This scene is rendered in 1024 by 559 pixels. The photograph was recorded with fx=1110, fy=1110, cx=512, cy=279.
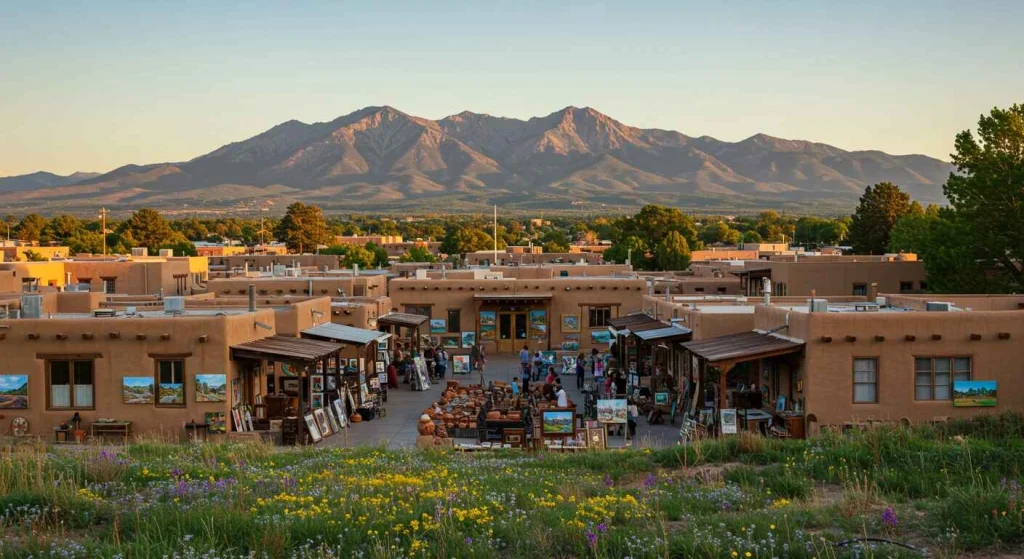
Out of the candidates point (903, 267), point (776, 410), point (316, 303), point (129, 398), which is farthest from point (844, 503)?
point (903, 267)

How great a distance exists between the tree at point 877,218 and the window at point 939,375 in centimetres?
6346

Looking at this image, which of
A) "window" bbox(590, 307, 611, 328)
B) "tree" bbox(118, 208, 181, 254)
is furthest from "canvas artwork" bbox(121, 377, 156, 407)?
"tree" bbox(118, 208, 181, 254)

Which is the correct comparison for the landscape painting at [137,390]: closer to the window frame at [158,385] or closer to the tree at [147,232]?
the window frame at [158,385]

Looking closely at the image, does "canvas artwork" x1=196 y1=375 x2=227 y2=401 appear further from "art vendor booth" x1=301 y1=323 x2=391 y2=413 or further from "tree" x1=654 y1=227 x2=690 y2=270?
"tree" x1=654 y1=227 x2=690 y2=270

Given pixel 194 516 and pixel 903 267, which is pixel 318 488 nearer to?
pixel 194 516

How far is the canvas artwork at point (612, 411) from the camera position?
75.7 feet

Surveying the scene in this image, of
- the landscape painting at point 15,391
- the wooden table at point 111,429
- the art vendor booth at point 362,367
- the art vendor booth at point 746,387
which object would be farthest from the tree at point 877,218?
the landscape painting at point 15,391

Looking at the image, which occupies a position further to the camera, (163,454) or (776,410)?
(776,410)

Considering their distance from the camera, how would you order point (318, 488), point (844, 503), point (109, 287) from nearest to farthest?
1. point (844, 503)
2. point (318, 488)
3. point (109, 287)

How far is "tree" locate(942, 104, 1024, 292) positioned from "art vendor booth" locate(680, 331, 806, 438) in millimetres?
20650

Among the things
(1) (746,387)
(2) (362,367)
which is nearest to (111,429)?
(2) (362,367)

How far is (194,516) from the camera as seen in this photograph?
9766 mm

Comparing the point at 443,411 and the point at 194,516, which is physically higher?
the point at 194,516

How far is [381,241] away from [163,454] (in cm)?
10774
